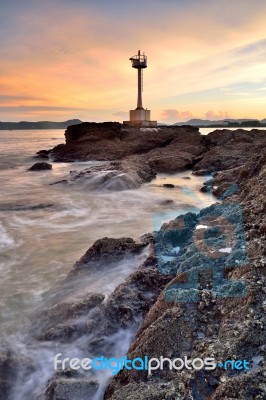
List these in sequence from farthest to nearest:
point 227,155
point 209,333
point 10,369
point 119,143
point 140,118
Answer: point 140,118, point 119,143, point 227,155, point 10,369, point 209,333

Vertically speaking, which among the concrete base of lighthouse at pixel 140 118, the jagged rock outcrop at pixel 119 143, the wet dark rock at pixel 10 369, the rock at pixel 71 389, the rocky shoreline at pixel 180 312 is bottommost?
the wet dark rock at pixel 10 369

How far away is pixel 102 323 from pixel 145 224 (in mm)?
5337

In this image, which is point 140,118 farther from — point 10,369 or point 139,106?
point 10,369

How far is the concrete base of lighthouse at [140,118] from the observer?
1458 inches

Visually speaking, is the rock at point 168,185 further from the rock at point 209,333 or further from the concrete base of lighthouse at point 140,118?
the concrete base of lighthouse at point 140,118

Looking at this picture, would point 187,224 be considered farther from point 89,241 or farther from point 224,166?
point 224,166

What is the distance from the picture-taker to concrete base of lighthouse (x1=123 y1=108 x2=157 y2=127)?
37.0 metres

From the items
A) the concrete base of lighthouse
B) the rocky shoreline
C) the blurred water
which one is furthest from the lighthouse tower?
the rocky shoreline

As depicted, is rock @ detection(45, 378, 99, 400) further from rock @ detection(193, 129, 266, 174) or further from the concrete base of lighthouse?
the concrete base of lighthouse

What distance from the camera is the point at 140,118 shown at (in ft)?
127

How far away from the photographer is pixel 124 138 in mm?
27875

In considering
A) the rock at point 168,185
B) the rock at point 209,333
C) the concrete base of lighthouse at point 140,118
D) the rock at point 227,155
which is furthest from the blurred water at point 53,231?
the concrete base of lighthouse at point 140,118

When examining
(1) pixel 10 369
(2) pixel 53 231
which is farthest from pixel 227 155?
(1) pixel 10 369

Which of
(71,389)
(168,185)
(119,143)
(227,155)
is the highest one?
(119,143)
